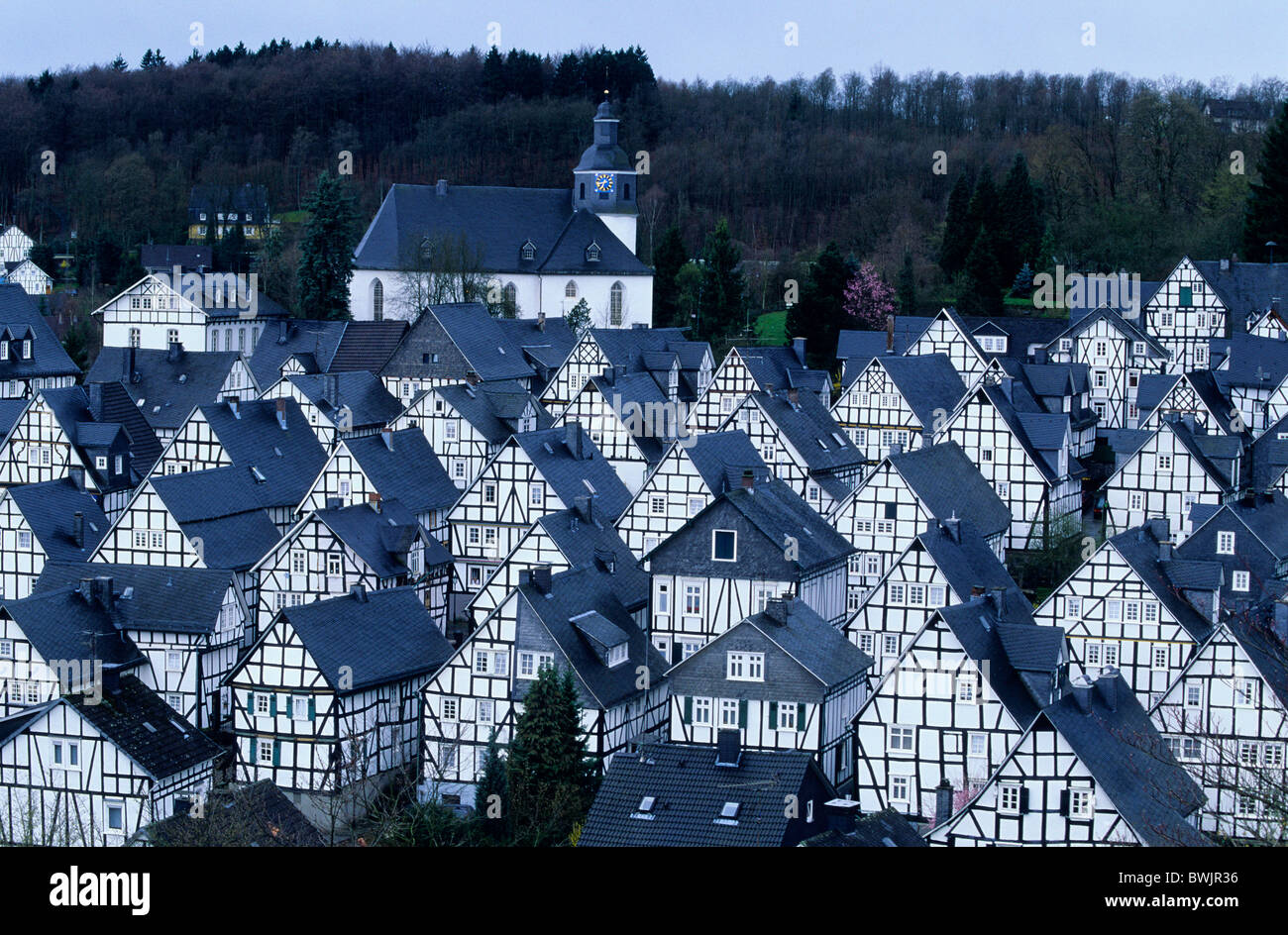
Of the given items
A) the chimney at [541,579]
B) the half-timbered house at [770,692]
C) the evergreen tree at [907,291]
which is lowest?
the half-timbered house at [770,692]

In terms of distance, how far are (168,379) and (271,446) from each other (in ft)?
47.7

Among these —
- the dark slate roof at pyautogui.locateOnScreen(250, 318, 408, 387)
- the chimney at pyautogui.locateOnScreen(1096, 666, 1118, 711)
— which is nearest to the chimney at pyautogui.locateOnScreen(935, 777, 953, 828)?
the chimney at pyautogui.locateOnScreen(1096, 666, 1118, 711)

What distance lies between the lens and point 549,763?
110 ft

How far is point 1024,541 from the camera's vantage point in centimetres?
4856

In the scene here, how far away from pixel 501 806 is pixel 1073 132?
54907 millimetres

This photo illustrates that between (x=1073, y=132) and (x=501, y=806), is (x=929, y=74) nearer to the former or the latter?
(x=1073, y=132)

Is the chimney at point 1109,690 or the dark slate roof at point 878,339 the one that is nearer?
the chimney at point 1109,690

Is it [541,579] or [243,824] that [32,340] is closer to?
[541,579]

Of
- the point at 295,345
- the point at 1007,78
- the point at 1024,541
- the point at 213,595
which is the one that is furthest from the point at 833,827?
the point at 1007,78

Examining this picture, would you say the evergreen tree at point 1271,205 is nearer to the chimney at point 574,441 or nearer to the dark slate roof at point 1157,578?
the chimney at point 574,441

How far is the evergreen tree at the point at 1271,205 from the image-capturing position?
6700 centimetres

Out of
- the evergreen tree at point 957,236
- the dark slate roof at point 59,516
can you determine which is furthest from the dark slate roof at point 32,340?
the evergreen tree at point 957,236

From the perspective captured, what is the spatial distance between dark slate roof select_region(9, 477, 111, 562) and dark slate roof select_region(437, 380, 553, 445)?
9.89 meters

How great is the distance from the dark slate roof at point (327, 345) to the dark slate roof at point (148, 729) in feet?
90.5
